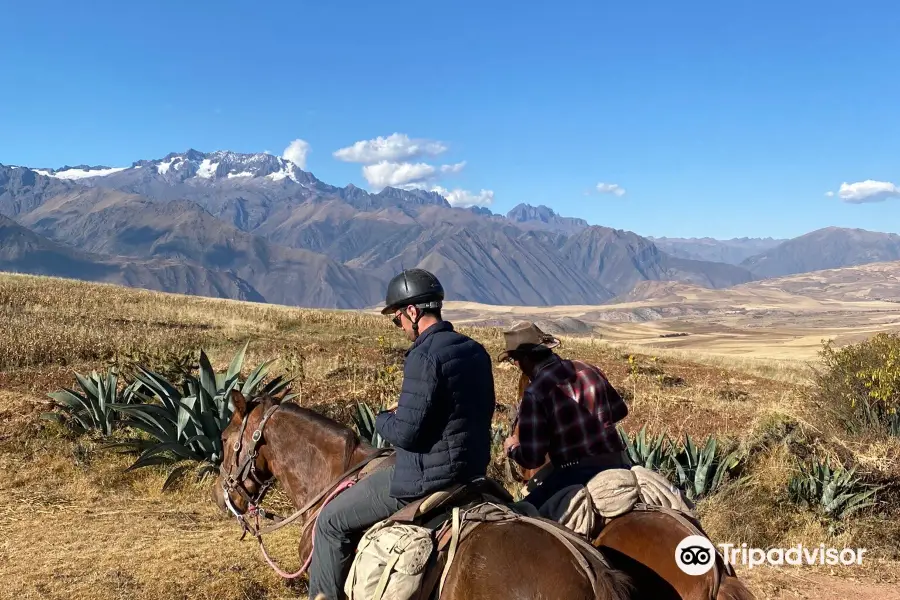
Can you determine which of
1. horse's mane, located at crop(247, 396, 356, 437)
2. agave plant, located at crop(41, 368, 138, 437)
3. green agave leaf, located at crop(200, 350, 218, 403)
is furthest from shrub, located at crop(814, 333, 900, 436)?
agave plant, located at crop(41, 368, 138, 437)

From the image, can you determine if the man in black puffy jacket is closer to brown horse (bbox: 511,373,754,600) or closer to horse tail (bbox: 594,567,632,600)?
horse tail (bbox: 594,567,632,600)

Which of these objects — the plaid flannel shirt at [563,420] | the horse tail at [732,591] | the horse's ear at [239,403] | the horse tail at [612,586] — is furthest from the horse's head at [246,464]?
the horse tail at [732,591]

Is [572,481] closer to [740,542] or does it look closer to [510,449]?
[510,449]

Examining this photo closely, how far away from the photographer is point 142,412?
892cm

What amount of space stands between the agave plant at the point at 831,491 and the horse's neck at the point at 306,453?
6.28 m

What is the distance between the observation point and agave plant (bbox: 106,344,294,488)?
8625mm

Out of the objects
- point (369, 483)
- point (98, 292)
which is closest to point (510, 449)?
point (369, 483)

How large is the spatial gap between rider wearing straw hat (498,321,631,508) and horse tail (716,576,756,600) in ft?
3.18

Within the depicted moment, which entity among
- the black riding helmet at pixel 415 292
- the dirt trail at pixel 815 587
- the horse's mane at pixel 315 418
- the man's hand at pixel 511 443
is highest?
the black riding helmet at pixel 415 292

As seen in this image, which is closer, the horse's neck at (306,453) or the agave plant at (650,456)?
the horse's neck at (306,453)

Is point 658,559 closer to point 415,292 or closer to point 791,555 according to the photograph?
point 415,292

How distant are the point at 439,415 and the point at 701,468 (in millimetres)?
5997

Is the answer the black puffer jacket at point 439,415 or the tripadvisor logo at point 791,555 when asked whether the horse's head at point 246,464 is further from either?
the tripadvisor logo at point 791,555

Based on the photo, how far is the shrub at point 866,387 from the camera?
10.2 metres
